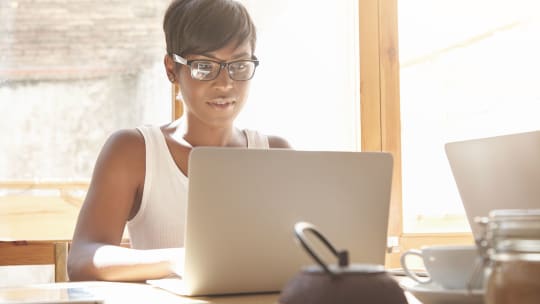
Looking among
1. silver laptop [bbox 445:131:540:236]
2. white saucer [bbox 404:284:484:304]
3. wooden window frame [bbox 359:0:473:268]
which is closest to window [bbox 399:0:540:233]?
wooden window frame [bbox 359:0:473:268]

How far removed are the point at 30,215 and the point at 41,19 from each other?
0.79 m

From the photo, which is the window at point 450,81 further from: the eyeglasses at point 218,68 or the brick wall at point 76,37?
the eyeglasses at point 218,68

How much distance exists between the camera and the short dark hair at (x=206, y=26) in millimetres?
1918

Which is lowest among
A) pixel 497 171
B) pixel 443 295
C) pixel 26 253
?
pixel 26 253

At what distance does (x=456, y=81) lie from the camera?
325 cm

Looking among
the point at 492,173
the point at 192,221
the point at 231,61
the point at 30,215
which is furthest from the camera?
the point at 30,215

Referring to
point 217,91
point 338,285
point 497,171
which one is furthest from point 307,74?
point 338,285

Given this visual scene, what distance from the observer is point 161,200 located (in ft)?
6.70

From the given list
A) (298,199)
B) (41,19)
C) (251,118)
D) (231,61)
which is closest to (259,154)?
(298,199)

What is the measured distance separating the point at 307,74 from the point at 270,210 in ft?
7.17

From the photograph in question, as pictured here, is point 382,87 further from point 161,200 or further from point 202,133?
point 161,200

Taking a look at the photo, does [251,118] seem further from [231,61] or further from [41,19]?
[231,61]

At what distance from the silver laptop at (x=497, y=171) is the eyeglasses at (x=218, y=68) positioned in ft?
2.15

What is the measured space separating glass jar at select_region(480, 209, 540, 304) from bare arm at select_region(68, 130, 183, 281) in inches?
33.7
